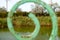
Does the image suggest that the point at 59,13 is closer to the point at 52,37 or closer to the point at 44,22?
the point at 44,22

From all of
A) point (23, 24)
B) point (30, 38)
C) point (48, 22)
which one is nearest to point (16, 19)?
point (23, 24)

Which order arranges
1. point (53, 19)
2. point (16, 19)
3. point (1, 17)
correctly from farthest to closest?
point (1, 17)
point (16, 19)
point (53, 19)

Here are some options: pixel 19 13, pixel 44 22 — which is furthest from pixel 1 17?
pixel 44 22

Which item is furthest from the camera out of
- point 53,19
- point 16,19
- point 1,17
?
point 1,17

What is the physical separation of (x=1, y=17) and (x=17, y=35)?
13.0 metres

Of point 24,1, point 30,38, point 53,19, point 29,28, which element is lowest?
point 29,28

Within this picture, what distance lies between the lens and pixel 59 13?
16.9m

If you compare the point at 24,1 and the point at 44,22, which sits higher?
the point at 24,1

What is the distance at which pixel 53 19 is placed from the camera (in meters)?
3.34

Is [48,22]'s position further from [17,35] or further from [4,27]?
[17,35]

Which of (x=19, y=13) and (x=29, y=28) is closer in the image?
(x=29, y=28)

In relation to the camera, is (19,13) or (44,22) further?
(19,13)

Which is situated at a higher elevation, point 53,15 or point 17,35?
point 53,15

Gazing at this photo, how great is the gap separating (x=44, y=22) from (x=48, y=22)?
0.24 metres
